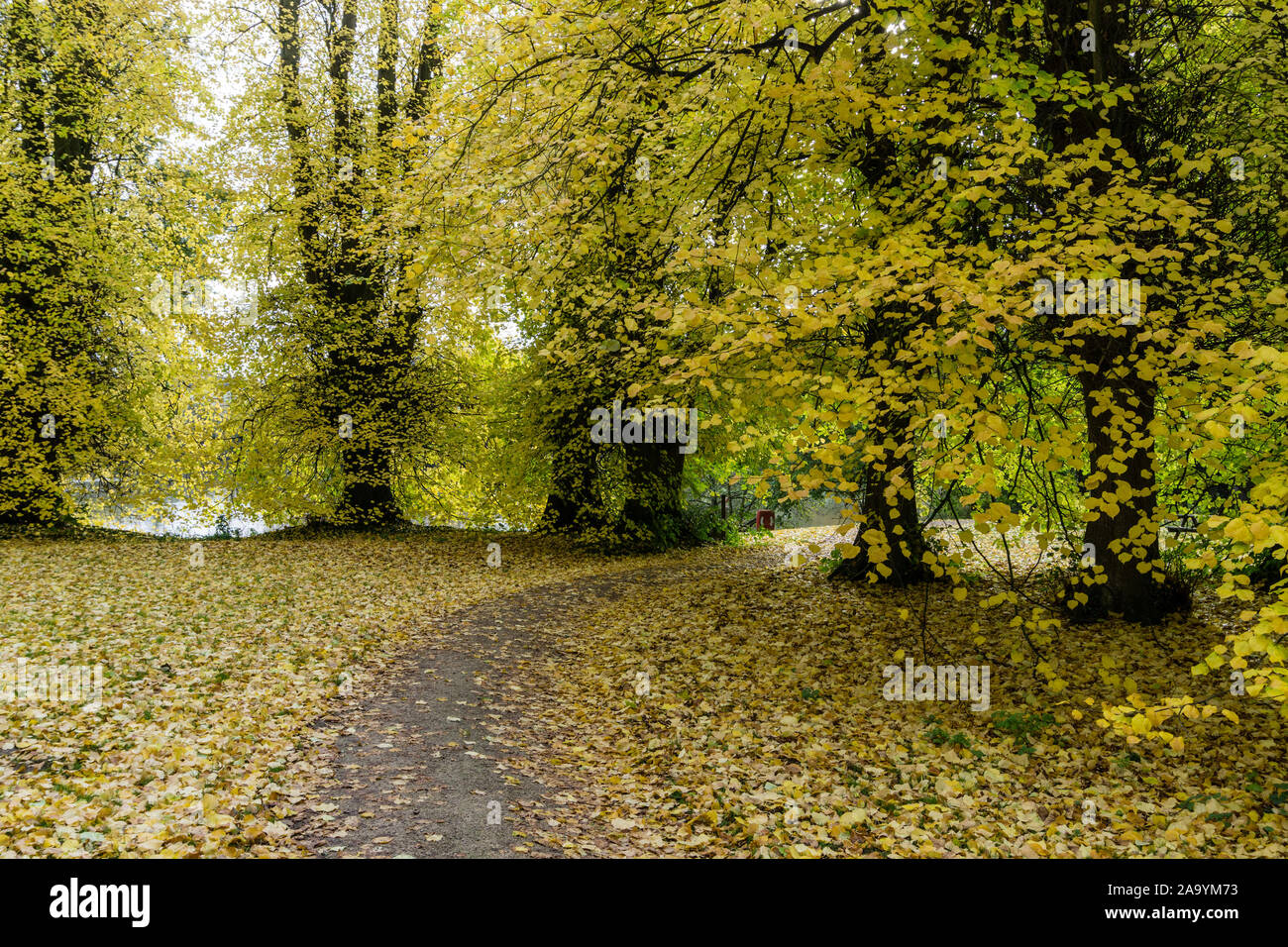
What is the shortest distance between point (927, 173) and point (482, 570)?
433 inches

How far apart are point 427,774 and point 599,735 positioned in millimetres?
1891

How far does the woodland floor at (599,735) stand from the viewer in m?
5.01

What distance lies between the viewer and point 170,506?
2066 cm

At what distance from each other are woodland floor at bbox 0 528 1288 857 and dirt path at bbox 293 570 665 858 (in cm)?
3

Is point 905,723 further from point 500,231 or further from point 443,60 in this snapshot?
point 443,60

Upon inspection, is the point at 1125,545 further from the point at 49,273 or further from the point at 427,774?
the point at 49,273

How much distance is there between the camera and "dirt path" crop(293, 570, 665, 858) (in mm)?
4652

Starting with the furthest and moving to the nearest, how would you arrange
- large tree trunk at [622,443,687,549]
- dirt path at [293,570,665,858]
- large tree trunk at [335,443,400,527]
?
large tree trunk at [335,443,400,527] < large tree trunk at [622,443,687,549] < dirt path at [293,570,665,858]

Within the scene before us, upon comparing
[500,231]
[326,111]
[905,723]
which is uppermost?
[326,111]

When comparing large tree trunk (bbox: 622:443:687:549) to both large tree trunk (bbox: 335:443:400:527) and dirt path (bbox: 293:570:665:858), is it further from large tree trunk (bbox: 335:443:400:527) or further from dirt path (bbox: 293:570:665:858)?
dirt path (bbox: 293:570:665:858)

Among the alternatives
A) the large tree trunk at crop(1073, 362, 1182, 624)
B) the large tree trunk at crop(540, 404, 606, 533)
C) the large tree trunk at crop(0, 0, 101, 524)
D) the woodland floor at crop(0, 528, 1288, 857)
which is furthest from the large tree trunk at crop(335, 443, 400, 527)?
the large tree trunk at crop(1073, 362, 1182, 624)
